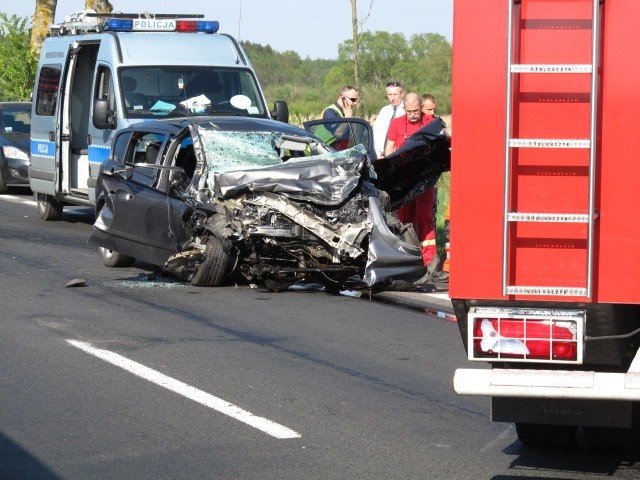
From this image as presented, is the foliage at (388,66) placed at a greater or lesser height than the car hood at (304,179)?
greater

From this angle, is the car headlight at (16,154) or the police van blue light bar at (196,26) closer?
the police van blue light bar at (196,26)

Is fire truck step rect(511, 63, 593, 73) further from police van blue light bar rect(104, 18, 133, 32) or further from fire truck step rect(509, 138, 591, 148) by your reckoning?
police van blue light bar rect(104, 18, 133, 32)

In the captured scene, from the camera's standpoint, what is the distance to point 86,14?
58.9 ft

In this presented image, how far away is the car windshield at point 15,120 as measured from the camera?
77.0 feet

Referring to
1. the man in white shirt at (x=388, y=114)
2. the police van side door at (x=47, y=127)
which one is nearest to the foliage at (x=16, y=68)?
the police van side door at (x=47, y=127)

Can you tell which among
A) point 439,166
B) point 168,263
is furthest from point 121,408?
point 439,166

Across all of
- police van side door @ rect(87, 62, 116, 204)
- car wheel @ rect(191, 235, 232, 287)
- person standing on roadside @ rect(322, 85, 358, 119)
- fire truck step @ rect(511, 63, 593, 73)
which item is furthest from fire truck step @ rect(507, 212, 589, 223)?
police van side door @ rect(87, 62, 116, 204)

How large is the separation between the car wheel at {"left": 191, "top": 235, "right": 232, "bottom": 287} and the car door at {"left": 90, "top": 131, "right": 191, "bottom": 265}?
0.36 m

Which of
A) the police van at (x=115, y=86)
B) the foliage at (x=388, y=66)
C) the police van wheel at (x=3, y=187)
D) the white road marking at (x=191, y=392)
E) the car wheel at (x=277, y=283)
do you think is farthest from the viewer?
the foliage at (x=388, y=66)

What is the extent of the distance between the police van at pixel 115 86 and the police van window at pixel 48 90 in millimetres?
14

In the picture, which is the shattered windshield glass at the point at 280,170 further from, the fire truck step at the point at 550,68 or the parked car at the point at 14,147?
the parked car at the point at 14,147

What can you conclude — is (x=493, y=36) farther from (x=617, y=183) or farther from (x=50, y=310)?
(x=50, y=310)

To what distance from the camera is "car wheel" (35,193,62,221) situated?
18391mm

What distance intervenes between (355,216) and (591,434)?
225 inches
